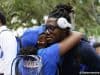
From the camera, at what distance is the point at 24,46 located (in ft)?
12.3

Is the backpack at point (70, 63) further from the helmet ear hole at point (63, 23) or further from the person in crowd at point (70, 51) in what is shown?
the helmet ear hole at point (63, 23)

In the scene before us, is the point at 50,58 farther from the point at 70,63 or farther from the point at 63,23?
the point at 63,23

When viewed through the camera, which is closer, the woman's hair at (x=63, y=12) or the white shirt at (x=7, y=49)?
the woman's hair at (x=63, y=12)

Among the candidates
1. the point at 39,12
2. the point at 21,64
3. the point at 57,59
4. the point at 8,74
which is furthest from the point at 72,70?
the point at 39,12

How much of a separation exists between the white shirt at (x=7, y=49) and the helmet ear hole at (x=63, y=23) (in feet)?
7.85

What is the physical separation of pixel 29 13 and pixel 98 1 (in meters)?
4.10

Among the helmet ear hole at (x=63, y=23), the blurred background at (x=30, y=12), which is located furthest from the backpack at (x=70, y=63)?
the blurred background at (x=30, y=12)

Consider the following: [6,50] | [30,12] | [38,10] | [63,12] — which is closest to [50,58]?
[63,12]

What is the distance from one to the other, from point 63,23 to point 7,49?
2573 mm

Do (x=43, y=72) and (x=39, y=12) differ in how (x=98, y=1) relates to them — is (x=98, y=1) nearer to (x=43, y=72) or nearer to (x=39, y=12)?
(x=39, y=12)

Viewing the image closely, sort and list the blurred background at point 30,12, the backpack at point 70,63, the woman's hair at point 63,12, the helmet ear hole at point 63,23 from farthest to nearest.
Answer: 1. the blurred background at point 30,12
2. the woman's hair at point 63,12
3. the backpack at point 70,63
4. the helmet ear hole at point 63,23

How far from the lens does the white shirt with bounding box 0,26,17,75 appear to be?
5.90 m

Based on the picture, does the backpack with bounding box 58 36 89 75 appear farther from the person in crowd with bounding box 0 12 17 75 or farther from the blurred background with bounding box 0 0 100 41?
the blurred background with bounding box 0 0 100 41

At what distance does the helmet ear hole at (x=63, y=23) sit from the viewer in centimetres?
351
